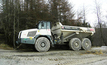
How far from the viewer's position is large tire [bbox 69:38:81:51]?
33.2 ft

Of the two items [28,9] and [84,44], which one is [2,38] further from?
[84,44]

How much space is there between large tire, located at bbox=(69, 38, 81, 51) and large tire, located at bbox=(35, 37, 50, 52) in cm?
263

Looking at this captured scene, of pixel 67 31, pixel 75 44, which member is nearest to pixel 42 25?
pixel 67 31

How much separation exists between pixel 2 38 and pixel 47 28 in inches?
442

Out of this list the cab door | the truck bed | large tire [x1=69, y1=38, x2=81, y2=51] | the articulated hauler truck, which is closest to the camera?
the articulated hauler truck

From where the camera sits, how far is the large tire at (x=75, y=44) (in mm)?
10125

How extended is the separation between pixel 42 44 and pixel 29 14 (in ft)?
20.9

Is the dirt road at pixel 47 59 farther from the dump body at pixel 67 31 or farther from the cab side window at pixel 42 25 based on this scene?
the dump body at pixel 67 31

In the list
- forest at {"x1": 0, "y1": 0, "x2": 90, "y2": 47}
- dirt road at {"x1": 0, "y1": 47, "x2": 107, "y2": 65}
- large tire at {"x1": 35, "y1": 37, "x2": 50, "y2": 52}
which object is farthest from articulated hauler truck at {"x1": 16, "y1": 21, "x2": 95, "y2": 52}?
forest at {"x1": 0, "y1": 0, "x2": 90, "y2": 47}

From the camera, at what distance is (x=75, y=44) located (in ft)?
33.6

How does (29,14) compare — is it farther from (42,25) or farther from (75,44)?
(75,44)

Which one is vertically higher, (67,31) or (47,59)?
(67,31)

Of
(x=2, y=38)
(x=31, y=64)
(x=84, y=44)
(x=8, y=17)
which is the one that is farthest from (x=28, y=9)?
(x=31, y=64)

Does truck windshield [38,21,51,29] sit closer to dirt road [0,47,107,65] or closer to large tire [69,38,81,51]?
large tire [69,38,81,51]
